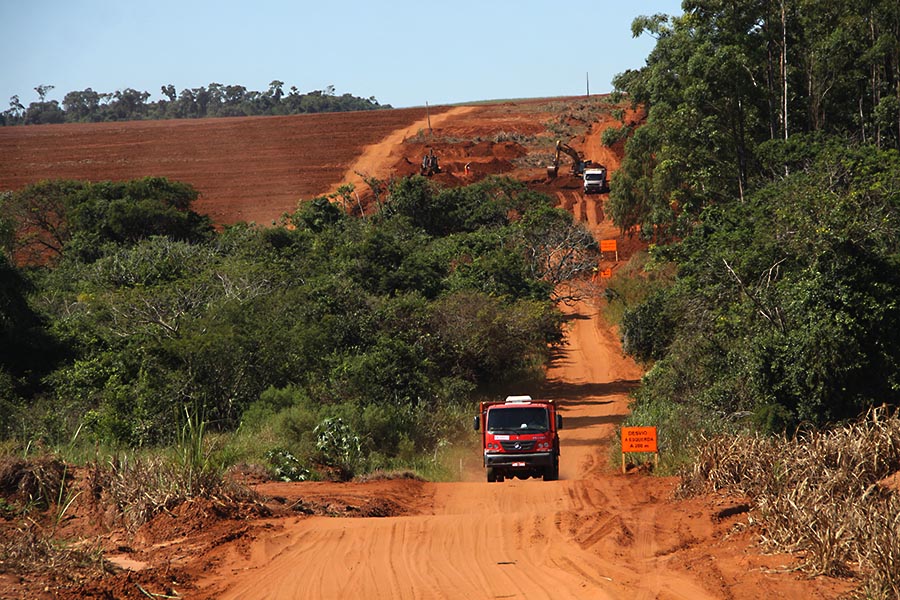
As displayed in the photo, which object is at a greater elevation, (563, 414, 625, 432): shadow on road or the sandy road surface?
the sandy road surface

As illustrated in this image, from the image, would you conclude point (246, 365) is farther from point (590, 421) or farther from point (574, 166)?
point (574, 166)

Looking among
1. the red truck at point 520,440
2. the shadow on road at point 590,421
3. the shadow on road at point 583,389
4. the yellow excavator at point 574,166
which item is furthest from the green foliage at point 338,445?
the yellow excavator at point 574,166

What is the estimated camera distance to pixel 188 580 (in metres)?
11.3

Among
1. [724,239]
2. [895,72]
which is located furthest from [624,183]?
[724,239]

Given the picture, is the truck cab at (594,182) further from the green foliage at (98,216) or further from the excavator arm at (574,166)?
the green foliage at (98,216)

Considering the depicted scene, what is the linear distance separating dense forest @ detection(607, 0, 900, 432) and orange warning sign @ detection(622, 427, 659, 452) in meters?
2.71

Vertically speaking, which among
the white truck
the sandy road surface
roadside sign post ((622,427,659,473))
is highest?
the white truck

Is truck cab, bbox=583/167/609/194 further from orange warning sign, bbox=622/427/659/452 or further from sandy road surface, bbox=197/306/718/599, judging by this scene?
sandy road surface, bbox=197/306/718/599

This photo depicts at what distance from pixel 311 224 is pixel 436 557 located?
4485cm

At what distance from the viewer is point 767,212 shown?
2888 centimetres

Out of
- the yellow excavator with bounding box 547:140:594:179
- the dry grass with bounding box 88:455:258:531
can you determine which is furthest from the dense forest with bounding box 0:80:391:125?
the dry grass with bounding box 88:455:258:531

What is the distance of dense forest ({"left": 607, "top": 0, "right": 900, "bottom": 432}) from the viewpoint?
21219 millimetres

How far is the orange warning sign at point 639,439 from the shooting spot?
18.3 m

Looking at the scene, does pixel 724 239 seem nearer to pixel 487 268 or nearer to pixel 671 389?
pixel 671 389
